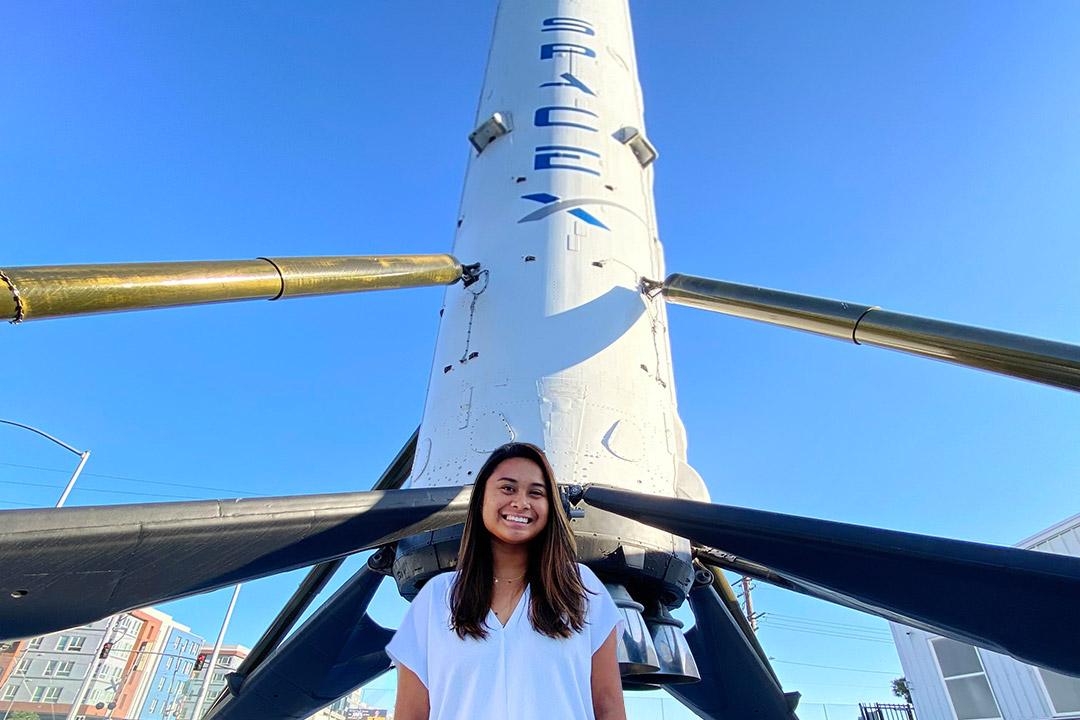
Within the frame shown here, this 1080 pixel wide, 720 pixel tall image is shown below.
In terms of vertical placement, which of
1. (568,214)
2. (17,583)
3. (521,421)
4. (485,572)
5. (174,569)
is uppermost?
(568,214)

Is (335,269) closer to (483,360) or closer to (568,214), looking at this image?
(483,360)

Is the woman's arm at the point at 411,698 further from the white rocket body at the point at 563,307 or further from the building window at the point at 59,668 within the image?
the building window at the point at 59,668

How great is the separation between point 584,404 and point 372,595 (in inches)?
96.8

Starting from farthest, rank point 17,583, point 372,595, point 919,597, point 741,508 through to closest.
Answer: point 372,595 < point 741,508 < point 919,597 < point 17,583

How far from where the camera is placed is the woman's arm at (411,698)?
153 centimetres

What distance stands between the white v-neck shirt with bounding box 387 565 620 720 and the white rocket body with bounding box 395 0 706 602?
2.15 m

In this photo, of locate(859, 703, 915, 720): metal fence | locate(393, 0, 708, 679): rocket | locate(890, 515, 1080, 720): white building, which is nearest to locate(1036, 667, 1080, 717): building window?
locate(890, 515, 1080, 720): white building

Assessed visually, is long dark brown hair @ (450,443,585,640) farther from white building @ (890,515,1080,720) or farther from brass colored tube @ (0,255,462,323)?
white building @ (890,515,1080,720)

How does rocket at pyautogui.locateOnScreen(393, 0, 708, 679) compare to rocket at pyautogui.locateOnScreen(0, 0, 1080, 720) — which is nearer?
rocket at pyautogui.locateOnScreen(0, 0, 1080, 720)

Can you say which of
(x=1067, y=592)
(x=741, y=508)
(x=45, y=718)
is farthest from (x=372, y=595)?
(x=45, y=718)

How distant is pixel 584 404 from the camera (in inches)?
168

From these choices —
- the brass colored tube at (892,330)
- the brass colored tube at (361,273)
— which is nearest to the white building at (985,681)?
the brass colored tube at (892,330)

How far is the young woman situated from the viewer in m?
1.44

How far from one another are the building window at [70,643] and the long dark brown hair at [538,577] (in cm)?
3221
